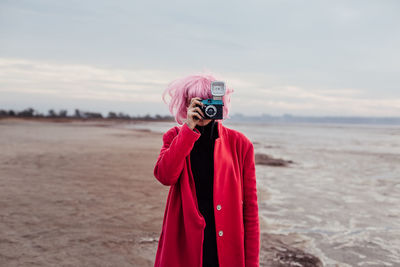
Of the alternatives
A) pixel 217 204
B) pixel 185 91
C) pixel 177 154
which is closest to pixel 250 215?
pixel 217 204

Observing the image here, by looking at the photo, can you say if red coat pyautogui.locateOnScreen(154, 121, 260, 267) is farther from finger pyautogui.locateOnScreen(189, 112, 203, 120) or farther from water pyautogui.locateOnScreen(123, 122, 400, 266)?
water pyautogui.locateOnScreen(123, 122, 400, 266)

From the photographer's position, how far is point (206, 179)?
1980mm

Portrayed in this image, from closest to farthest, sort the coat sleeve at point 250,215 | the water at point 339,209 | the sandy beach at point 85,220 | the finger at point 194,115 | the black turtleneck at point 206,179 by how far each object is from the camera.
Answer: the finger at point 194,115, the black turtleneck at point 206,179, the coat sleeve at point 250,215, the sandy beach at point 85,220, the water at point 339,209

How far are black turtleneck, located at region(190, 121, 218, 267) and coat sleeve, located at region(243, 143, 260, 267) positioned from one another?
25 cm

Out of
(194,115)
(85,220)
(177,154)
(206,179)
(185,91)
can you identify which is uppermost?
(185,91)

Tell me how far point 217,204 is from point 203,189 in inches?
5.6

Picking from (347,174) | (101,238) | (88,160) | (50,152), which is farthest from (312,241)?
(50,152)

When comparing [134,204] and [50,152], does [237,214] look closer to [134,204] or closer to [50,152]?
[134,204]

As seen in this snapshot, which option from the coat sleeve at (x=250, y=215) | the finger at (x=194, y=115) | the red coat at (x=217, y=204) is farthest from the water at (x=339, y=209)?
the finger at (x=194, y=115)

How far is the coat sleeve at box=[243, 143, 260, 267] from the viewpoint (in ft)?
6.70

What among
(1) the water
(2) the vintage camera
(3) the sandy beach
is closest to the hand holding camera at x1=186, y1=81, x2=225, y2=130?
(2) the vintage camera

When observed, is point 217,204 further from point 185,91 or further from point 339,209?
point 339,209

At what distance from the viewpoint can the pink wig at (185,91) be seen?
6.29 ft

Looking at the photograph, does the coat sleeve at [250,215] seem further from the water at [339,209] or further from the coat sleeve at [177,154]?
the water at [339,209]
